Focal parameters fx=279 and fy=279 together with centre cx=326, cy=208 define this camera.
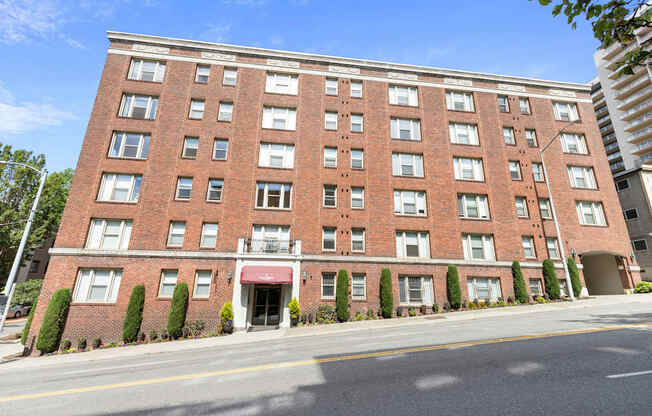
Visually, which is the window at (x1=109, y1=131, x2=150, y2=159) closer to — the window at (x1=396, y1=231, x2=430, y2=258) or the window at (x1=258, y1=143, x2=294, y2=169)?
the window at (x1=258, y1=143, x2=294, y2=169)

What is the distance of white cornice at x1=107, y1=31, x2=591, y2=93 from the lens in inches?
906

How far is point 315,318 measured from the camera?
741 inches

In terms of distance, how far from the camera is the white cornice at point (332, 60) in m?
23.0

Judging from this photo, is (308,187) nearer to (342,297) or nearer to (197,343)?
(342,297)

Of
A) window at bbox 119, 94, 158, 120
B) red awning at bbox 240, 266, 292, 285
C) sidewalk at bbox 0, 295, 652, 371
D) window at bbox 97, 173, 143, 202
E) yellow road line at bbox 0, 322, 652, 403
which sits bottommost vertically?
sidewalk at bbox 0, 295, 652, 371

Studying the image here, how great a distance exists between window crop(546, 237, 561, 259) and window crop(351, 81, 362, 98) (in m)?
20.2

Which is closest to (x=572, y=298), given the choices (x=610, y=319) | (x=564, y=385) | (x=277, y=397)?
(x=610, y=319)

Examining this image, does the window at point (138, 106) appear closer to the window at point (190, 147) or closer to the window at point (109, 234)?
the window at point (190, 147)

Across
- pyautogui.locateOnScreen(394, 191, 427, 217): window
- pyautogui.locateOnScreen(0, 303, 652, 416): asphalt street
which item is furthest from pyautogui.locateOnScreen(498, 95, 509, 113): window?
pyautogui.locateOnScreen(0, 303, 652, 416): asphalt street

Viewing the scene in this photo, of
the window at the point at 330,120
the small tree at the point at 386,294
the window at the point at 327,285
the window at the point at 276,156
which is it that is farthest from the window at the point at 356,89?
the window at the point at 327,285

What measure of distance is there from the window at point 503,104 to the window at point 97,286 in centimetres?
3422

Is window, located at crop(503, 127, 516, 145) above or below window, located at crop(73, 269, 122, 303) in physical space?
above

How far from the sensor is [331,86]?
2492 cm

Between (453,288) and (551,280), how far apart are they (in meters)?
7.90
